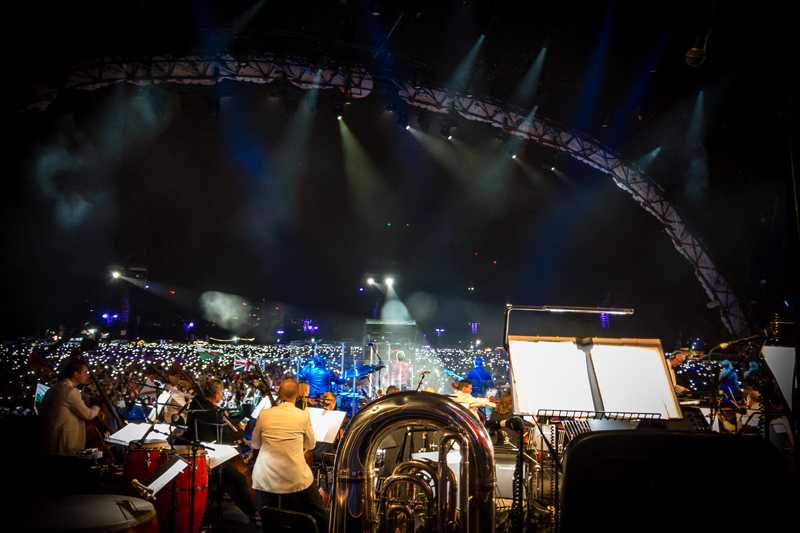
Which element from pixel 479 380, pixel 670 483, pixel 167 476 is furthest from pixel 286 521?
pixel 479 380

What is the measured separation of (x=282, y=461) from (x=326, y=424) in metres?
1.28

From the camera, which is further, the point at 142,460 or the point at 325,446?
the point at 325,446

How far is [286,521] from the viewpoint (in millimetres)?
3717

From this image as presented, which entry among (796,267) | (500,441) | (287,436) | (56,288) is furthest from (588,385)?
(56,288)

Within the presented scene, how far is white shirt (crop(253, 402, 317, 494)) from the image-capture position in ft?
17.6

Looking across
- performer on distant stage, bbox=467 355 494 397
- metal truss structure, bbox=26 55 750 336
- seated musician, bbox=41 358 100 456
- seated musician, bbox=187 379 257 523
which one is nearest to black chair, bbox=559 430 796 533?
seated musician, bbox=187 379 257 523

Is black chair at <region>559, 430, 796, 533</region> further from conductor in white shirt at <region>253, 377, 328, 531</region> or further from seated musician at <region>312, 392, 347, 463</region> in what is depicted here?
seated musician at <region>312, 392, 347, 463</region>

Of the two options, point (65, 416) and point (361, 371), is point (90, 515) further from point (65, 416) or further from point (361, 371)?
point (361, 371)

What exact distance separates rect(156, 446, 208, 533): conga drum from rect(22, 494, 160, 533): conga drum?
2631mm

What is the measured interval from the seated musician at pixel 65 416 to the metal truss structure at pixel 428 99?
9.49 metres

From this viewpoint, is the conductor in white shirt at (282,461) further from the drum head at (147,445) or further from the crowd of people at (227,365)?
the crowd of people at (227,365)

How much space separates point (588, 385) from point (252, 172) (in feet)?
64.9

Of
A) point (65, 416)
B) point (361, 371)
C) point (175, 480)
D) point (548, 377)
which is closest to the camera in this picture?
point (548, 377)

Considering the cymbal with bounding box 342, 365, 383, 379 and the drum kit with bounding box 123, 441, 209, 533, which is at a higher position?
the cymbal with bounding box 342, 365, 383, 379
